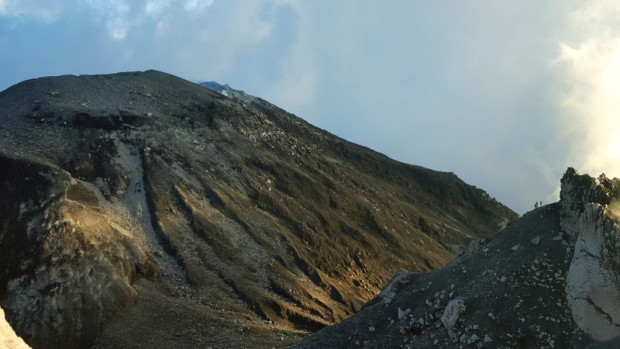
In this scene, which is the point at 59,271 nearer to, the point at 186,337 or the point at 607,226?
the point at 186,337

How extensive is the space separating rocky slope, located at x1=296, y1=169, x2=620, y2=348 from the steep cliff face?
0.10ft

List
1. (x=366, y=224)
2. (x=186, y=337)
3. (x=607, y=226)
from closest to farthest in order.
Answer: (x=607, y=226) < (x=186, y=337) < (x=366, y=224)

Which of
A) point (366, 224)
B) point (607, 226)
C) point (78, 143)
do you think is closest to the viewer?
point (607, 226)

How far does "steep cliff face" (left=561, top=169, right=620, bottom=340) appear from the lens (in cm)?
1628

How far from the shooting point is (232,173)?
52031mm

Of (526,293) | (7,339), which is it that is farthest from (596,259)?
(7,339)

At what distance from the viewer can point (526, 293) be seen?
1794cm

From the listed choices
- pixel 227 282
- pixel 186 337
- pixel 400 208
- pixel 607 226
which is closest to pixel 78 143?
pixel 227 282

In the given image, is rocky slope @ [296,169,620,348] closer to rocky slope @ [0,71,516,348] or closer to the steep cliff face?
the steep cliff face

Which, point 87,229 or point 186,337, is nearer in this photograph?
point 186,337

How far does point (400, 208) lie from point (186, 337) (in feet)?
125

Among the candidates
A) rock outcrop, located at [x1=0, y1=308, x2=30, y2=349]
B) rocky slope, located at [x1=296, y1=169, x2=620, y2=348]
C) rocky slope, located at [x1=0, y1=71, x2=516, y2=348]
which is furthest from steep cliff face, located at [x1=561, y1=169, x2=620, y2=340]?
rocky slope, located at [x1=0, y1=71, x2=516, y2=348]

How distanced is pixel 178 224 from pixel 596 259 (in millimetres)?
32987

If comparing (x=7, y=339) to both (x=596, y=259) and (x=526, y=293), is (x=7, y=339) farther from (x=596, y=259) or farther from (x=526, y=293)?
(x=596, y=259)
